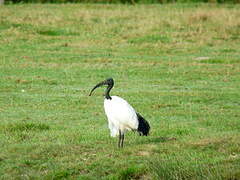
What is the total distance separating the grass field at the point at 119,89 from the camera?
31.7ft

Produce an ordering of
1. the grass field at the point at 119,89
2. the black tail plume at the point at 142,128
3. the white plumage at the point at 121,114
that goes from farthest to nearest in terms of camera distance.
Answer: the black tail plume at the point at 142,128 < the white plumage at the point at 121,114 < the grass field at the point at 119,89

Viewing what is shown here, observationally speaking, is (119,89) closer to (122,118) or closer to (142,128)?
(142,128)

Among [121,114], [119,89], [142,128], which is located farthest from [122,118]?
[119,89]

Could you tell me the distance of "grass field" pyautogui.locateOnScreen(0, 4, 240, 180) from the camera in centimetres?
967

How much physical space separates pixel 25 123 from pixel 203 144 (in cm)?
346

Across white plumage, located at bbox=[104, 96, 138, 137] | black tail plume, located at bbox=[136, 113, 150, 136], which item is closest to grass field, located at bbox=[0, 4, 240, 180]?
black tail plume, located at bbox=[136, 113, 150, 136]

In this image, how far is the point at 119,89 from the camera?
16531 mm

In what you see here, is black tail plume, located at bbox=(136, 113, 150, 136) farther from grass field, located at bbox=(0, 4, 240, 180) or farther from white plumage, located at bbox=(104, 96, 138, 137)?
grass field, located at bbox=(0, 4, 240, 180)

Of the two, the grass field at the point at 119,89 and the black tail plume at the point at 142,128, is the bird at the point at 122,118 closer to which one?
the black tail plume at the point at 142,128

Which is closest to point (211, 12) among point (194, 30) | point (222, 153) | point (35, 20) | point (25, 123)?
point (194, 30)

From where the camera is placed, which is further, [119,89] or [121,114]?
[119,89]

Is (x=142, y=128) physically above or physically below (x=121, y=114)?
below

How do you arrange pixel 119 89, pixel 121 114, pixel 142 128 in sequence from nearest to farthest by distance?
pixel 121 114 → pixel 142 128 → pixel 119 89

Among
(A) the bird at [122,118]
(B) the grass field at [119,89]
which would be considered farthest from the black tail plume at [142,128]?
(B) the grass field at [119,89]
